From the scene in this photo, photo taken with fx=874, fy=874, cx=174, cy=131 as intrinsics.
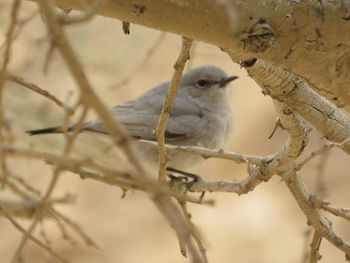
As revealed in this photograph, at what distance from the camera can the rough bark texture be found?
210cm

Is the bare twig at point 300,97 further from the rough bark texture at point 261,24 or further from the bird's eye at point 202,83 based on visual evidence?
the bird's eye at point 202,83

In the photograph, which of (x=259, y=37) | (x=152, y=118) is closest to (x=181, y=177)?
(x=152, y=118)

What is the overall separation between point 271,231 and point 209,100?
2.30m

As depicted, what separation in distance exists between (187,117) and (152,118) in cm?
31

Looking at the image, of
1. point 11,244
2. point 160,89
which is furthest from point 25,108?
point 11,244

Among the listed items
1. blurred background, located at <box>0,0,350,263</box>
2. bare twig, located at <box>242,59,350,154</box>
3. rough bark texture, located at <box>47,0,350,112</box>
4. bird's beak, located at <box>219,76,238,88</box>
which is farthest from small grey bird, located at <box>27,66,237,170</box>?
rough bark texture, located at <box>47,0,350,112</box>

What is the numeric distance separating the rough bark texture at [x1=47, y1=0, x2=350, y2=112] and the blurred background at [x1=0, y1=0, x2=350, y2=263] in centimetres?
460

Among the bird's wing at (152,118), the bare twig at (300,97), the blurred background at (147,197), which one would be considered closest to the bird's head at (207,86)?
the bird's wing at (152,118)

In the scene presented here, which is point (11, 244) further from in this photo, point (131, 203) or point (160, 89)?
point (160, 89)

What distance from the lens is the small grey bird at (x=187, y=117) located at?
493 cm

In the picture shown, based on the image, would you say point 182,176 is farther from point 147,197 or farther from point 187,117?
point 147,197

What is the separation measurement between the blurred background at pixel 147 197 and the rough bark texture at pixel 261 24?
4602mm

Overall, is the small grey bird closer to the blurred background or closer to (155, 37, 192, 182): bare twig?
the blurred background

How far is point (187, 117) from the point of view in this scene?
5.32 m
